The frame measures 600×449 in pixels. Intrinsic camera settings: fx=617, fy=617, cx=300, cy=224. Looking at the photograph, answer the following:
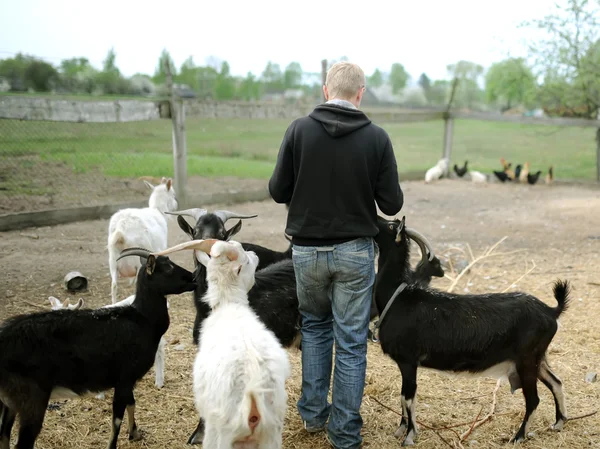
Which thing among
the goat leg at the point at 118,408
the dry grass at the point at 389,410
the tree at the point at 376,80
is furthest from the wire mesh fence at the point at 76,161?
the tree at the point at 376,80

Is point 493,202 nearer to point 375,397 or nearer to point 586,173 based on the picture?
point 586,173

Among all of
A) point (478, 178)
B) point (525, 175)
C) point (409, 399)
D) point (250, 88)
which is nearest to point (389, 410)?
point (409, 399)

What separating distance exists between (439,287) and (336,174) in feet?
14.7

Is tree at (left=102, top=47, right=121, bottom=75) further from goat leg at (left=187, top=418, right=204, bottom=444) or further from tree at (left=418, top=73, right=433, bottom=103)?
tree at (left=418, top=73, right=433, bottom=103)

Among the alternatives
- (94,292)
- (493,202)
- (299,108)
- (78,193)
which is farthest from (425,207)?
(94,292)

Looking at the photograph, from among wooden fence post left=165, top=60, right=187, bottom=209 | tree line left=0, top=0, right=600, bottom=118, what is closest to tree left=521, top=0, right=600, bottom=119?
tree line left=0, top=0, right=600, bottom=118

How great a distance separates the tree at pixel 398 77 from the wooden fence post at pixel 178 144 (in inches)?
1107

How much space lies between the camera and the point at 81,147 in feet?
34.4

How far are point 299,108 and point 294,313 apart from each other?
1013 centimetres

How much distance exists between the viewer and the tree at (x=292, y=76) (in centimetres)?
2257

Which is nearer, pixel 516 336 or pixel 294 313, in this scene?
pixel 516 336

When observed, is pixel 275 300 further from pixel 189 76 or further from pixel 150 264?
pixel 189 76

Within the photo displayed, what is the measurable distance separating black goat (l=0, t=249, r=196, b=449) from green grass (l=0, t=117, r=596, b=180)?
6.18m

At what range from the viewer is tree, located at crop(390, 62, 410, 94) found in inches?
1495
